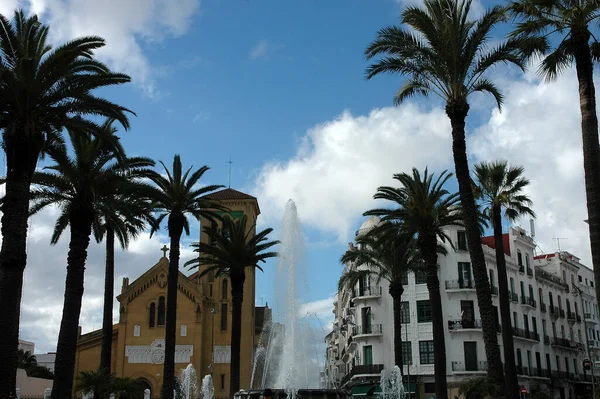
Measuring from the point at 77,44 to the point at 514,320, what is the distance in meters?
45.8

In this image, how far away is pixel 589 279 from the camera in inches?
3061

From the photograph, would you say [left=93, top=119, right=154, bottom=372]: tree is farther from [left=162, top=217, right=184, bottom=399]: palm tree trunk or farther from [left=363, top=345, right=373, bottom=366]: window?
[left=363, top=345, right=373, bottom=366]: window

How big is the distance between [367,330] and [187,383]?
1723 cm

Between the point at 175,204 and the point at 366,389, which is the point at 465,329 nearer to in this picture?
the point at 366,389

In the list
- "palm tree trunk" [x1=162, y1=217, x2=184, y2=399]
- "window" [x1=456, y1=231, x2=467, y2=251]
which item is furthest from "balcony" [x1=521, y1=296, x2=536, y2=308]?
"palm tree trunk" [x1=162, y1=217, x2=184, y2=399]

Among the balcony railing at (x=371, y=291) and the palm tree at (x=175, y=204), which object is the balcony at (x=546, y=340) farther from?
the palm tree at (x=175, y=204)

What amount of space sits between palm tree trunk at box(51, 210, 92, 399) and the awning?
99.2 ft

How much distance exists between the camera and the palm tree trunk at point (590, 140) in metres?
17.7

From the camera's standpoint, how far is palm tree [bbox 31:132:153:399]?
25828 mm

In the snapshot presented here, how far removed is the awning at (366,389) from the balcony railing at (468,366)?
613 centimetres

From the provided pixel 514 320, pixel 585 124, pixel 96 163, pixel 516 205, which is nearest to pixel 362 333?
pixel 514 320

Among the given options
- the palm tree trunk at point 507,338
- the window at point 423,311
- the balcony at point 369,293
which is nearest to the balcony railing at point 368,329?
the balcony at point 369,293

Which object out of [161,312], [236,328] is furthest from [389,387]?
[161,312]

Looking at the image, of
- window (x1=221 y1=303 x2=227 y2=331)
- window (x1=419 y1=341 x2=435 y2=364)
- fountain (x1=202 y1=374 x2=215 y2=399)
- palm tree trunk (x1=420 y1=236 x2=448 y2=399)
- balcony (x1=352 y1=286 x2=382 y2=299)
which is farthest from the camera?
window (x1=221 y1=303 x2=227 y2=331)
